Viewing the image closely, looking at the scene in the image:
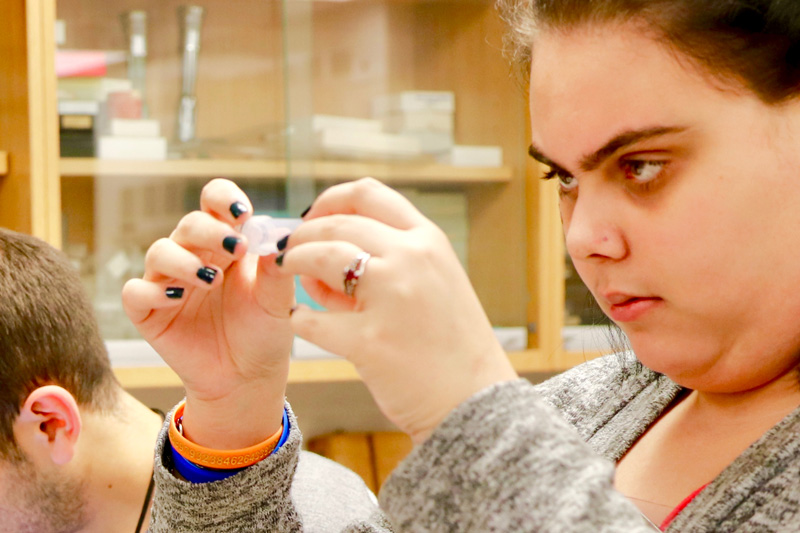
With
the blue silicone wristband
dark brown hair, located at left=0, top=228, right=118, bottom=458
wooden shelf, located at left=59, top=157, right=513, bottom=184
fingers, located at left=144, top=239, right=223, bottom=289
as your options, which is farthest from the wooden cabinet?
fingers, located at left=144, top=239, right=223, bottom=289

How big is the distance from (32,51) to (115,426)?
2.69ft

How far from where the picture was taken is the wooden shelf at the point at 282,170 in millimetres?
1781

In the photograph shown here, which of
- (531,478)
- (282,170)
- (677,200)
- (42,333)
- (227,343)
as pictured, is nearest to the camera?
(531,478)

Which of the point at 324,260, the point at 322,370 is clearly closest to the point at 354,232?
the point at 324,260

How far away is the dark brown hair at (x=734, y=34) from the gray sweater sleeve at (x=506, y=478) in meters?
0.29

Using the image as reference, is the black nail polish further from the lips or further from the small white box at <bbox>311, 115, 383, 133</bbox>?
the small white box at <bbox>311, 115, 383, 133</bbox>

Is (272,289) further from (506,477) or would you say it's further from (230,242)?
(506,477)

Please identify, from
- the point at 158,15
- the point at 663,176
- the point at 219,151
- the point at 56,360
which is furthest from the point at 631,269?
the point at 158,15

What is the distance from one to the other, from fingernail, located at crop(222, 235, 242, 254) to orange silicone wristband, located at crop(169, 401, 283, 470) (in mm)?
230

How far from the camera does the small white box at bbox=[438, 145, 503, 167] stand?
195 cm

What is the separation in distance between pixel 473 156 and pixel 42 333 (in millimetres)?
1080

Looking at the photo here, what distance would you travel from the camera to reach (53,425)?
1.24 m

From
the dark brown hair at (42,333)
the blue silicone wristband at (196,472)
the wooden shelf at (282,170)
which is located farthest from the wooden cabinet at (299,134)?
the blue silicone wristband at (196,472)

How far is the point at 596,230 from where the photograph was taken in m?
0.65
